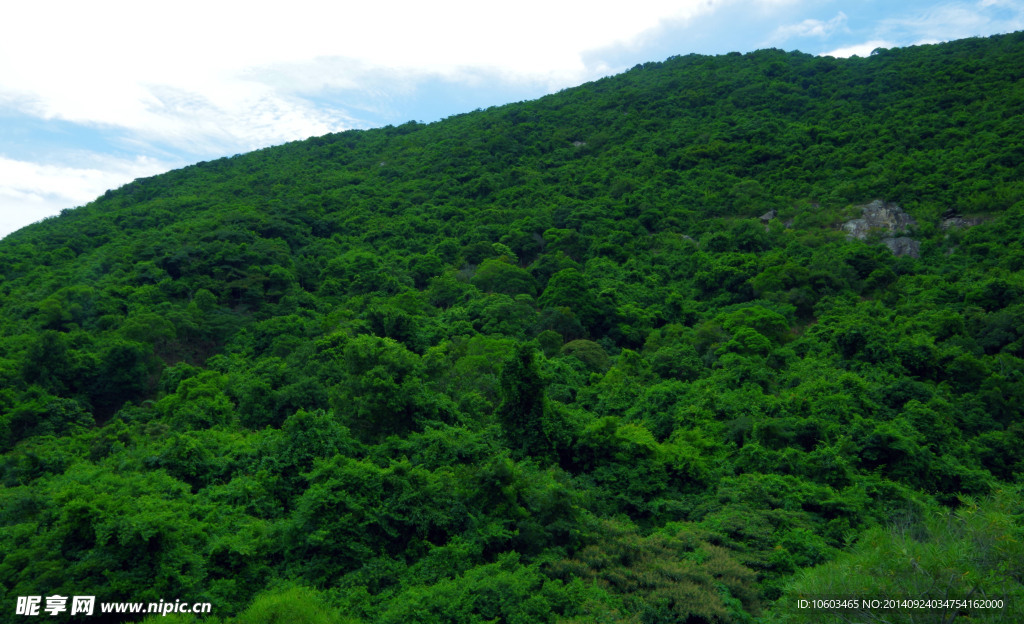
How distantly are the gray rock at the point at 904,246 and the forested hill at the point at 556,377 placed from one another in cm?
29

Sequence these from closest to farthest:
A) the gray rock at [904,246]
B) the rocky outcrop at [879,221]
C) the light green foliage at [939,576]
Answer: the light green foliage at [939,576] < the gray rock at [904,246] < the rocky outcrop at [879,221]

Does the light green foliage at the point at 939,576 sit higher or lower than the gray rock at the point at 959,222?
lower

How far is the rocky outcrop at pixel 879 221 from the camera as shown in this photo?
127 ft

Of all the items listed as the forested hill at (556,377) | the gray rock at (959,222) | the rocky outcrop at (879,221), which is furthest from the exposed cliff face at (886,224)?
the gray rock at (959,222)

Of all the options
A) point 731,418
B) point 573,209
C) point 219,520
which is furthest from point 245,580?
point 573,209

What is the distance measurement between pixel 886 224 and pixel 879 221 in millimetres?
545

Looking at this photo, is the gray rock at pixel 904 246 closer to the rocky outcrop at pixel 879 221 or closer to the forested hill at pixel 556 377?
the forested hill at pixel 556 377

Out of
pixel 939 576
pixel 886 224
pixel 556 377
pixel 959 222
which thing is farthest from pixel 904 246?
pixel 939 576

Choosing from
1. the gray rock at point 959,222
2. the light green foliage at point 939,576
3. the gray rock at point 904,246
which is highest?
the gray rock at point 959,222

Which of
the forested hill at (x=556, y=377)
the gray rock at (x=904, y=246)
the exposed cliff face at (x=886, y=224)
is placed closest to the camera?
the forested hill at (x=556, y=377)

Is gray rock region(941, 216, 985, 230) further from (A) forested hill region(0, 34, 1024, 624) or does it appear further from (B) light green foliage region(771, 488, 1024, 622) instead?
(B) light green foliage region(771, 488, 1024, 622)

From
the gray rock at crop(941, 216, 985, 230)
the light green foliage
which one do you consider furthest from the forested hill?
the gray rock at crop(941, 216, 985, 230)

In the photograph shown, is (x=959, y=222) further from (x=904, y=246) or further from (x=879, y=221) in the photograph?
(x=879, y=221)

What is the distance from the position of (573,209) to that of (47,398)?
36893 millimetres
